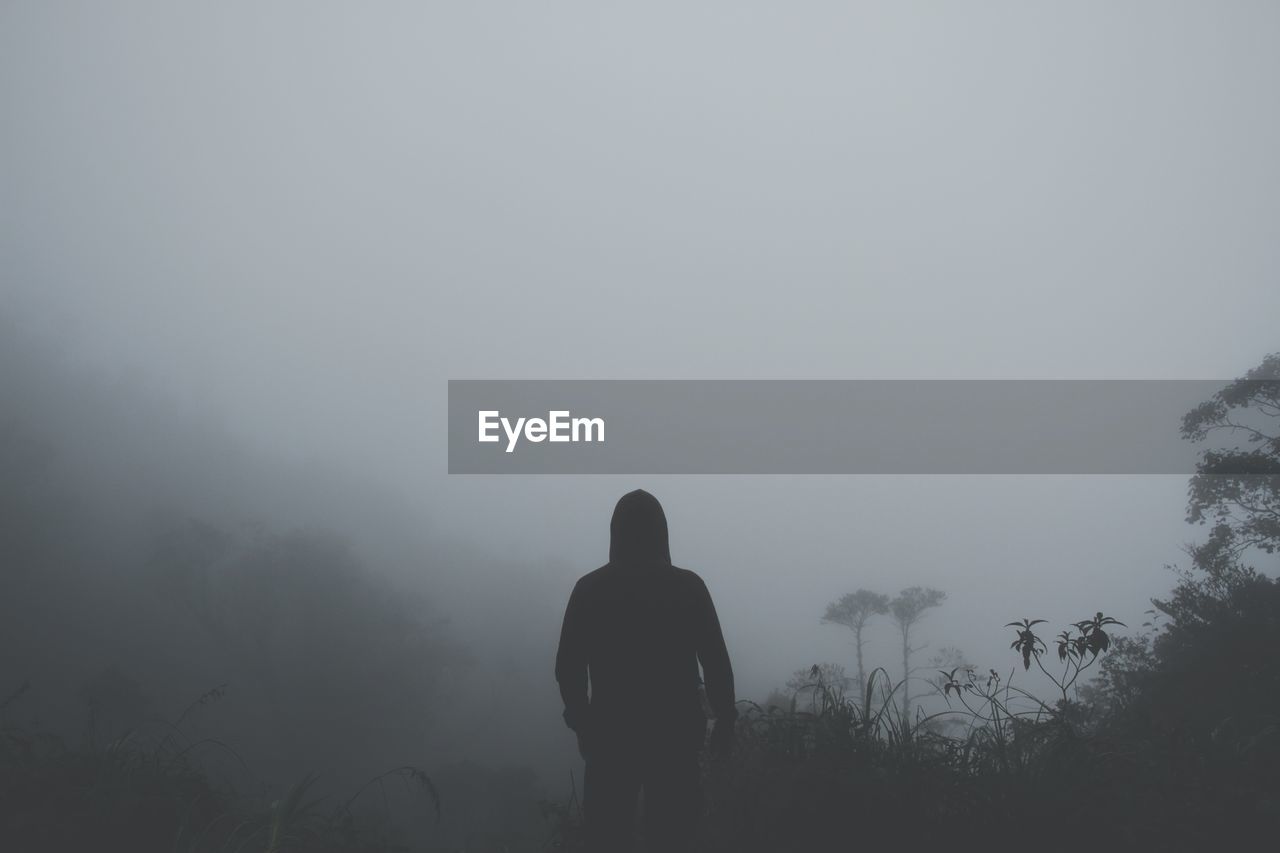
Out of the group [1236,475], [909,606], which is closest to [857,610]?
[909,606]

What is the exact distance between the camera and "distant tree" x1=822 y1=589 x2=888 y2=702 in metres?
65.6

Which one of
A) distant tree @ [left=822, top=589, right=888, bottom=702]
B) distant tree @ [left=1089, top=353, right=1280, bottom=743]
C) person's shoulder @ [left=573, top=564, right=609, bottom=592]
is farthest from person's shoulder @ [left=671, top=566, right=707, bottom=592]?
distant tree @ [left=822, top=589, right=888, bottom=702]

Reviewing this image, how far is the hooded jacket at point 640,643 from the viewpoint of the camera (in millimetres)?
3516

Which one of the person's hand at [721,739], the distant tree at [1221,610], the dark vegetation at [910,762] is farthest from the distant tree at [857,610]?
the person's hand at [721,739]

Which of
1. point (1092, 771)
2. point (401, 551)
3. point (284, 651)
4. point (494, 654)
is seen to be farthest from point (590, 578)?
point (401, 551)

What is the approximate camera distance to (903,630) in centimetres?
6725

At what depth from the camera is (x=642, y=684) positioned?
11.5 feet

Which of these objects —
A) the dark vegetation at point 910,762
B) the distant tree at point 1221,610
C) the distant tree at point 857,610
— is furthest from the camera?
the distant tree at point 857,610

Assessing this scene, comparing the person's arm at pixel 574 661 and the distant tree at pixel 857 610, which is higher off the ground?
the person's arm at pixel 574 661

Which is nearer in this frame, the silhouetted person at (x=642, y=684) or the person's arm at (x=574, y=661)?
the silhouetted person at (x=642, y=684)

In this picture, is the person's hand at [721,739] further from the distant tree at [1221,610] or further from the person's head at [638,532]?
the distant tree at [1221,610]

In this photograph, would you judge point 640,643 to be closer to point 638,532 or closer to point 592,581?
point 592,581

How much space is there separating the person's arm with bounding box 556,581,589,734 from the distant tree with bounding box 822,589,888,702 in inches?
2614

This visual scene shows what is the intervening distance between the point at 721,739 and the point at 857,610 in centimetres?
6745
